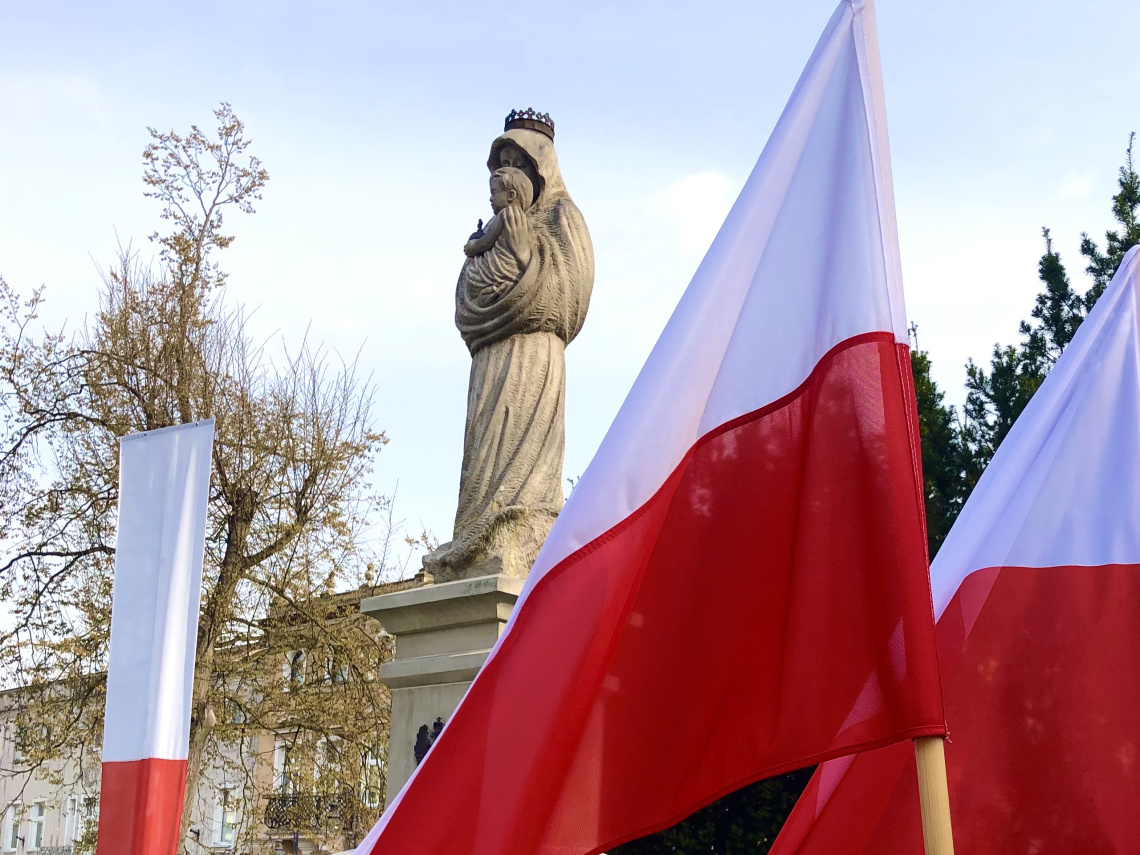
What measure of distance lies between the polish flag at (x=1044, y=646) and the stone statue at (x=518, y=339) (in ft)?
11.6

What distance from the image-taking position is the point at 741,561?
274 centimetres

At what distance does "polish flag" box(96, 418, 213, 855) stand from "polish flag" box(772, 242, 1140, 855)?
2.09 metres

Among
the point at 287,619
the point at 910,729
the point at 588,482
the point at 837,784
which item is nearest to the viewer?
the point at 910,729

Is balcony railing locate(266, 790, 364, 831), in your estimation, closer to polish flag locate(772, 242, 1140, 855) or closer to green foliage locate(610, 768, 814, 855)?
green foliage locate(610, 768, 814, 855)

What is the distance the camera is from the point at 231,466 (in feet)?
59.5

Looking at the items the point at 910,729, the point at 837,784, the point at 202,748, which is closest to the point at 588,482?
the point at 910,729

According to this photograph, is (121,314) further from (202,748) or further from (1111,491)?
(1111,491)

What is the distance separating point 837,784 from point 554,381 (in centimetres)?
426

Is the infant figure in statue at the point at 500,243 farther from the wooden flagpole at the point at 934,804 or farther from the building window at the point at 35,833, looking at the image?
the building window at the point at 35,833

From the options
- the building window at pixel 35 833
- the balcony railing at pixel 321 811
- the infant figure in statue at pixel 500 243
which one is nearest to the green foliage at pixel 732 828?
the infant figure in statue at pixel 500 243

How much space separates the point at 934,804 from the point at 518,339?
543 cm

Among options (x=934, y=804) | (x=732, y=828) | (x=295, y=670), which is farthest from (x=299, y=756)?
(x=934, y=804)

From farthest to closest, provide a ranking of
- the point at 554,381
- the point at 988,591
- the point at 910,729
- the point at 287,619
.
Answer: the point at 287,619 → the point at 554,381 → the point at 988,591 → the point at 910,729

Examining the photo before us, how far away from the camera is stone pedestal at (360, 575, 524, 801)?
22.0 ft
